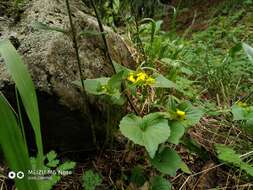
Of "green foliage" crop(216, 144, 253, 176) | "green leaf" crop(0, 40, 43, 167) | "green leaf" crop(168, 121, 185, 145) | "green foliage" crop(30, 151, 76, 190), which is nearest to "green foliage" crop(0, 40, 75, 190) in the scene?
"green leaf" crop(0, 40, 43, 167)

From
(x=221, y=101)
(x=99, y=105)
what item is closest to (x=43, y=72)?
(x=99, y=105)

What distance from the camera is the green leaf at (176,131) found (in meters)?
0.99

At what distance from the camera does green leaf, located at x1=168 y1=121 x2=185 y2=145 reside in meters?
0.99

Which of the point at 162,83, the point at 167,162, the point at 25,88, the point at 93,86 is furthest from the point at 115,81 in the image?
the point at 25,88

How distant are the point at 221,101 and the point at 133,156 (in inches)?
31.6

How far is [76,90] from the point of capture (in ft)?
3.80

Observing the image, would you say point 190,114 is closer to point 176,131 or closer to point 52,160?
point 176,131

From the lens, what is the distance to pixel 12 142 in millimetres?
665

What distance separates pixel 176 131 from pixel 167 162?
0.09m

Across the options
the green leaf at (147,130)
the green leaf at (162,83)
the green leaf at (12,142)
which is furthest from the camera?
the green leaf at (162,83)

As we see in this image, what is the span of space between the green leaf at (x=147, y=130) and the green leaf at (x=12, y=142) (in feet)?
1.06

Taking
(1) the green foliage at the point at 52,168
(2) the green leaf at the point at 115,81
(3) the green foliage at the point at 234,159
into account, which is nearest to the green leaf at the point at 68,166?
(1) the green foliage at the point at 52,168

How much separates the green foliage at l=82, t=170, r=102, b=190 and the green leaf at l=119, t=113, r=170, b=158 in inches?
7.5

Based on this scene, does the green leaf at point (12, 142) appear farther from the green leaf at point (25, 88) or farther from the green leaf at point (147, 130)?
the green leaf at point (147, 130)
